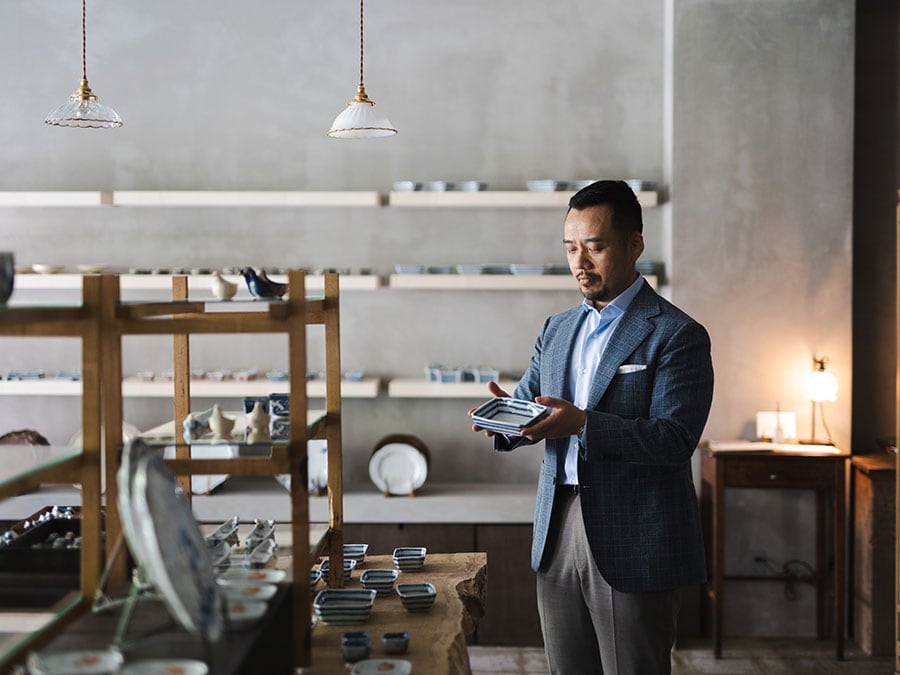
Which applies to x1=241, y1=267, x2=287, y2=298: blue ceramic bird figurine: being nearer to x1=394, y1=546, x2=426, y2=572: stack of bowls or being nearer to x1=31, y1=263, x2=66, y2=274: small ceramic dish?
x1=394, y1=546, x2=426, y2=572: stack of bowls

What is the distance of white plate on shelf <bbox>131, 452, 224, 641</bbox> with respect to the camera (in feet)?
4.75

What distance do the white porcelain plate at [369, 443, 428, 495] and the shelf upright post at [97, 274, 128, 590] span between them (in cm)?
284

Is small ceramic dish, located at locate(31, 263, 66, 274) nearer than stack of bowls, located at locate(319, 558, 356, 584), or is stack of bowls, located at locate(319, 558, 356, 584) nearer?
stack of bowls, located at locate(319, 558, 356, 584)

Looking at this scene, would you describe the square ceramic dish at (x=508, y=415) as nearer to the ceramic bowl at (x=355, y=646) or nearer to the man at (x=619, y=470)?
the man at (x=619, y=470)

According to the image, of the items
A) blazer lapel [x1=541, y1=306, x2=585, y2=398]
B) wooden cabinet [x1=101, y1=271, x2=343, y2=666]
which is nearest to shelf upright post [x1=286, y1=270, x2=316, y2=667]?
wooden cabinet [x1=101, y1=271, x2=343, y2=666]

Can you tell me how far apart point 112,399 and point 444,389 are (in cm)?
303

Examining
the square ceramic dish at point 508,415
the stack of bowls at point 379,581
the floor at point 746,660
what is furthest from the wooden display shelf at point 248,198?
the stack of bowls at point 379,581

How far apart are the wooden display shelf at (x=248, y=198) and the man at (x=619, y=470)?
95.8 inches

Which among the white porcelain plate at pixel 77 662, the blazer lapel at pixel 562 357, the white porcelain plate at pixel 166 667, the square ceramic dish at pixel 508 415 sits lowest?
the white porcelain plate at pixel 166 667

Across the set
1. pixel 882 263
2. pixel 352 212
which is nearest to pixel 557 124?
pixel 352 212

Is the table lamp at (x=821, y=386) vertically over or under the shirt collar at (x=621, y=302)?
under

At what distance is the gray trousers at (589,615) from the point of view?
2.54 meters

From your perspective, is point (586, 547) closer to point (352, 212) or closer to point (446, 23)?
point (352, 212)

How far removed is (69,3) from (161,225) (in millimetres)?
1244
